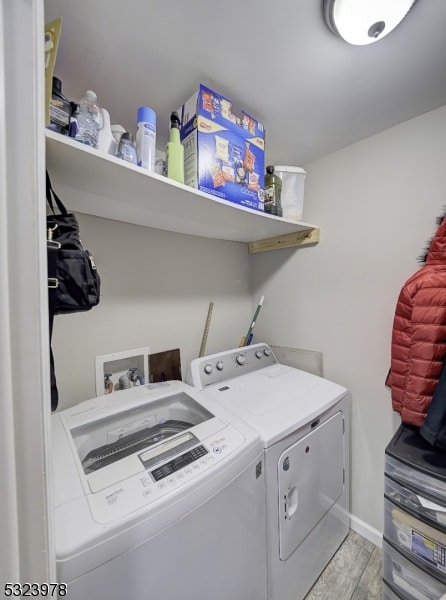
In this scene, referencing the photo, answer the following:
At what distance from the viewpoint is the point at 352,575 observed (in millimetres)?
1296

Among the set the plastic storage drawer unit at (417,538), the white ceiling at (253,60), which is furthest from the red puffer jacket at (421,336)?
the white ceiling at (253,60)

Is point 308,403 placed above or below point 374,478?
above

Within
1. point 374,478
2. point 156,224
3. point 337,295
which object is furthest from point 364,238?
point 374,478

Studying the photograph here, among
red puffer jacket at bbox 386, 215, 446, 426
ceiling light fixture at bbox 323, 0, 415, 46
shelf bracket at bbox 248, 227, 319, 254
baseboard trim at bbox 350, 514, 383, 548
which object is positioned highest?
ceiling light fixture at bbox 323, 0, 415, 46

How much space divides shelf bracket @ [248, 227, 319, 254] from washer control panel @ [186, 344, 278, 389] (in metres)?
0.80

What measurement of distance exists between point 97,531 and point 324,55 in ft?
5.63

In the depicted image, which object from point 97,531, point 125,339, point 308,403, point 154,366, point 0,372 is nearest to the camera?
point 0,372

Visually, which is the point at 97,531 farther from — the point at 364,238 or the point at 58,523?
the point at 364,238

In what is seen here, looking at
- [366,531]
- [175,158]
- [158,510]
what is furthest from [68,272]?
[366,531]

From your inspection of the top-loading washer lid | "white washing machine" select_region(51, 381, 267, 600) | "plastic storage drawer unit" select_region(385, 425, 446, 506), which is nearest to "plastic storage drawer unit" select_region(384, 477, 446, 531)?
Result: "plastic storage drawer unit" select_region(385, 425, 446, 506)

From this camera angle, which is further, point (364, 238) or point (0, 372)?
point (364, 238)

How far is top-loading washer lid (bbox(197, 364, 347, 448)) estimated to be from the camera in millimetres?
1036

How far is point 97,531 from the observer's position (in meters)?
0.57

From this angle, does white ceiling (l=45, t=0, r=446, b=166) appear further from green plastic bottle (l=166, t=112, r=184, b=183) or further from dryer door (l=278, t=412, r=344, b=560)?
dryer door (l=278, t=412, r=344, b=560)
